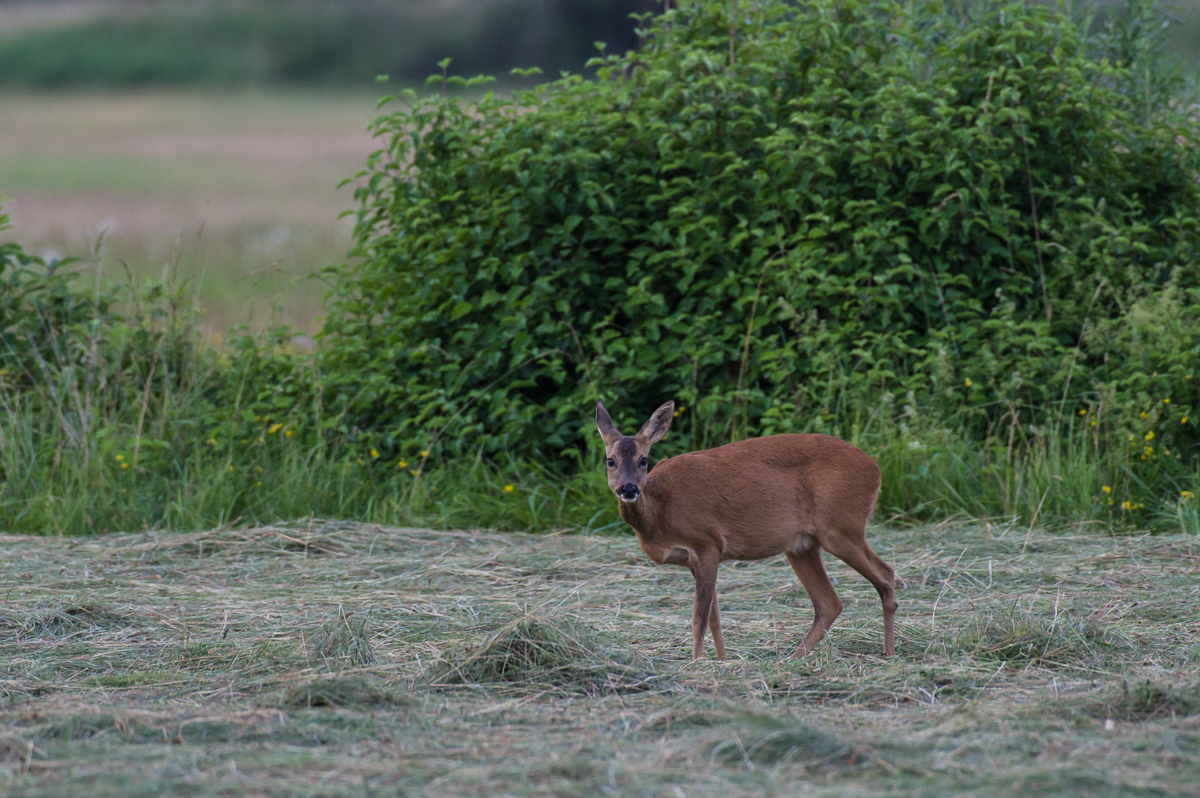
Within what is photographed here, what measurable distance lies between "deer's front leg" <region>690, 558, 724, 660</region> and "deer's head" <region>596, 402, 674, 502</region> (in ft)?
1.29

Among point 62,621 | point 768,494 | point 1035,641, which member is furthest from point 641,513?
point 62,621

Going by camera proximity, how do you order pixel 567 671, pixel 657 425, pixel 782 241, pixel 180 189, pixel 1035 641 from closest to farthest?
pixel 567 671 < pixel 1035 641 < pixel 657 425 < pixel 782 241 < pixel 180 189

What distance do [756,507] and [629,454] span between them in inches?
21.9

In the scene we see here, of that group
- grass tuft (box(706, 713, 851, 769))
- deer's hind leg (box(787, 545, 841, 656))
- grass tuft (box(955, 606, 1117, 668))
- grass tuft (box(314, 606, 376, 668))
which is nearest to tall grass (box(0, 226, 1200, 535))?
deer's hind leg (box(787, 545, 841, 656))

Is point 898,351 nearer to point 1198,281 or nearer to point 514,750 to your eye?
point 1198,281

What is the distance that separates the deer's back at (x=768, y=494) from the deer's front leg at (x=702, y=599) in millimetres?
133

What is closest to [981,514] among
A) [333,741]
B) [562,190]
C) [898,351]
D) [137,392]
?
[898,351]

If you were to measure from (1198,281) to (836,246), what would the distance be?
7.05 ft

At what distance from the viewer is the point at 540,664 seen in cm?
429

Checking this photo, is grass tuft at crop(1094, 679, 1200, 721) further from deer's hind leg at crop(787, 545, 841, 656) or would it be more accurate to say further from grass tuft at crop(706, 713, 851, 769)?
deer's hind leg at crop(787, 545, 841, 656)

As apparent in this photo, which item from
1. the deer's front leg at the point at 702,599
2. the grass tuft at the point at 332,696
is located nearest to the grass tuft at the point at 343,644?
the grass tuft at the point at 332,696

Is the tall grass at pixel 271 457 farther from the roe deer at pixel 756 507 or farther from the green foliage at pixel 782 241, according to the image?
the roe deer at pixel 756 507

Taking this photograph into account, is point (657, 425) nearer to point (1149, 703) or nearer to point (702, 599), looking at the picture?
point (702, 599)

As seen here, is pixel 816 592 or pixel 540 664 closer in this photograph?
pixel 540 664
